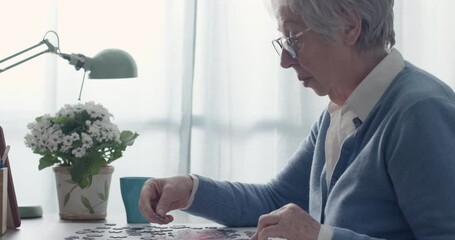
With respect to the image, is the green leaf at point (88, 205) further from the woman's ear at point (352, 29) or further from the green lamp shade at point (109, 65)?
the woman's ear at point (352, 29)

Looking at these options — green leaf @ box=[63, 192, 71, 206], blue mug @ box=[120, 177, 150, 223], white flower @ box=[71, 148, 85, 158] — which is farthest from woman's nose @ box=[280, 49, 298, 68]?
green leaf @ box=[63, 192, 71, 206]

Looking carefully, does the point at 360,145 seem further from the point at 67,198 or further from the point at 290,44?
the point at 67,198

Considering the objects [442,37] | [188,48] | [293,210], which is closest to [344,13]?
[293,210]

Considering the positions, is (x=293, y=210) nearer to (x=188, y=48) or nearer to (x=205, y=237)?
(x=205, y=237)

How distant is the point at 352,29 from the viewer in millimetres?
1844

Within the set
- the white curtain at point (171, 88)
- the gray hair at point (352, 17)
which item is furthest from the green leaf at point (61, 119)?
the white curtain at point (171, 88)

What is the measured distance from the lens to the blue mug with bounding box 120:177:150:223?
2275 millimetres

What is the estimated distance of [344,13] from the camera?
6.02 feet

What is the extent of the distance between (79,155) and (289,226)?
897 mm

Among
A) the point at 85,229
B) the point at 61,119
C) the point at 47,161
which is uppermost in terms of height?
the point at 61,119

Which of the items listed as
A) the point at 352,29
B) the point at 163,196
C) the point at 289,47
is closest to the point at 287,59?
the point at 289,47

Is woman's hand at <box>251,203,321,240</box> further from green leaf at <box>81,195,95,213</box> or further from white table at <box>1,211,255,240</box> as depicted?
green leaf at <box>81,195,95,213</box>

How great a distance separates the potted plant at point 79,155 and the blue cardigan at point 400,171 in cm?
67

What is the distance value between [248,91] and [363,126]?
6.51 ft
